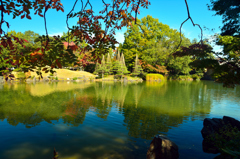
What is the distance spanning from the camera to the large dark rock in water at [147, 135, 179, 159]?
3.43 m

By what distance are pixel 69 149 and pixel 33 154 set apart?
2.69 ft

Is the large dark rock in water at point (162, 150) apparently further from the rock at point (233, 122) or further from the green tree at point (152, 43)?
the green tree at point (152, 43)

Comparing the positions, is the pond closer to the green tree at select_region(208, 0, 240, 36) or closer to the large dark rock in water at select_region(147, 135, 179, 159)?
the large dark rock in water at select_region(147, 135, 179, 159)

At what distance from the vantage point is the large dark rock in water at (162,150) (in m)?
3.43

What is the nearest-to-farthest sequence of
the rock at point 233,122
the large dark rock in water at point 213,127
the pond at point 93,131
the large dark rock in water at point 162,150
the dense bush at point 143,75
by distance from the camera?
the large dark rock in water at point 162,150 < the pond at point 93,131 < the large dark rock in water at point 213,127 < the rock at point 233,122 < the dense bush at point 143,75

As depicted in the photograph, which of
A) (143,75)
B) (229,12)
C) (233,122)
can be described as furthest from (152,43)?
(233,122)

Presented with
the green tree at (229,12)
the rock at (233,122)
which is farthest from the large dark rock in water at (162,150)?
the green tree at (229,12)

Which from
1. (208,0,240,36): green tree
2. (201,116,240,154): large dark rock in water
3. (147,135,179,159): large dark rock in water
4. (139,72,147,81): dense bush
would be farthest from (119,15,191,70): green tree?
(147,135,179,159): large dark rock in water

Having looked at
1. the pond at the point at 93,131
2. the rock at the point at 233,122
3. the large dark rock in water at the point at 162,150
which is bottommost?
the pond at the point at 93,131

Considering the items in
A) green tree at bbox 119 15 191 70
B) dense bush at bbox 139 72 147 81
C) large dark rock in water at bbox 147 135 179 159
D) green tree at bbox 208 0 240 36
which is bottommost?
large dark rock in water at bbox 147 135 179 159

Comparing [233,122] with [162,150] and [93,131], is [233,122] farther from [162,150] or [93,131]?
[93,131]

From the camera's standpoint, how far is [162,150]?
11.3 feet

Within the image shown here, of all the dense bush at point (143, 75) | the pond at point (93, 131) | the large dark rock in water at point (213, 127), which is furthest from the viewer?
the dense bush at point (143, 75)

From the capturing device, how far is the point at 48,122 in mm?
6141
